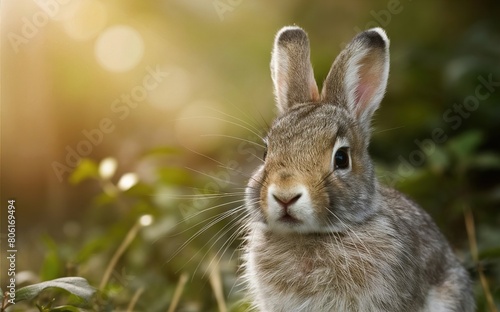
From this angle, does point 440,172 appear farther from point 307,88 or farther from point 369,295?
point 369,295

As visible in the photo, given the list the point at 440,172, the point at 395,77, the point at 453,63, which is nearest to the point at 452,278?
the point at 440,172

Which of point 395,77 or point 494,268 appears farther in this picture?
point 395,77

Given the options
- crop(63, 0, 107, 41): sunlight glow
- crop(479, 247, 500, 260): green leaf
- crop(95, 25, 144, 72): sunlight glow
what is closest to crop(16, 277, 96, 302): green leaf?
crop(479, 247, 500, 260): green leaf

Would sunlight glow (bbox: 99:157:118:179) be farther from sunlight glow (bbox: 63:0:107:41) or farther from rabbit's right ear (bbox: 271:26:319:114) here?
sunlight glow (bbox: 63:0:107:41)

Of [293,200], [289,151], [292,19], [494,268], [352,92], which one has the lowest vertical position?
[494,268]

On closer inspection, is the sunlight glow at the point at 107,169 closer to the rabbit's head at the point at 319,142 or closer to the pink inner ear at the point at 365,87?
the rabbit's head at the point at 319,142

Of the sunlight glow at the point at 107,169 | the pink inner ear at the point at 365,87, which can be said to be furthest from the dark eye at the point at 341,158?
the sunlight glow at the point at 107,169

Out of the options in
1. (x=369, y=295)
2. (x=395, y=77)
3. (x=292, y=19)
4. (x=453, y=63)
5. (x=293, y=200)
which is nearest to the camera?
(x=293, y=200)
